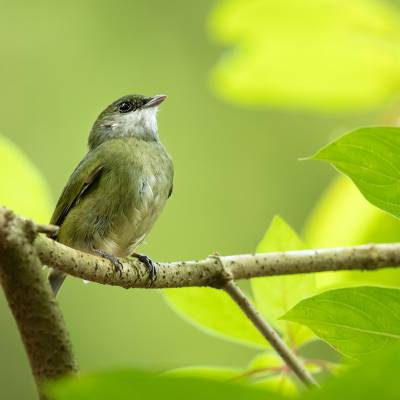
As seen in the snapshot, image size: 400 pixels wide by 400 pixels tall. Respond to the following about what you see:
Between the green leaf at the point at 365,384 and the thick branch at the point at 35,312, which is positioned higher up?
the thick branch at the point at 35,312

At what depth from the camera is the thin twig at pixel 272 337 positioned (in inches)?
73.8

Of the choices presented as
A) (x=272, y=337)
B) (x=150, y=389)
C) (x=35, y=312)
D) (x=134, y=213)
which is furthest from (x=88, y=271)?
(x=134, y=213)

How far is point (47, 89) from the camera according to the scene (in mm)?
9156

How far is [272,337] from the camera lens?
1895 mm

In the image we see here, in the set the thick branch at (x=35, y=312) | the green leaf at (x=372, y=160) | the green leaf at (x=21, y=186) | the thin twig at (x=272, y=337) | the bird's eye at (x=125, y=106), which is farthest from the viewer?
the bird's eye at (x=125, y=106)

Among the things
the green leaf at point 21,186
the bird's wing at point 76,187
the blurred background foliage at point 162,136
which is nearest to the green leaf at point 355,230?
the green leaf at point 21,186

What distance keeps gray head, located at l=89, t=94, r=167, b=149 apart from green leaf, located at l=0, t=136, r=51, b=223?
239 cm

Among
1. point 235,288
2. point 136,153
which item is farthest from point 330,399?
point 136,153

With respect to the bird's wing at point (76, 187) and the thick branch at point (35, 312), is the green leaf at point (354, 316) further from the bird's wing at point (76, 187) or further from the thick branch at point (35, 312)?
the bird's wing at point (76, 187)

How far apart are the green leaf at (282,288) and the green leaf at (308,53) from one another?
0.63m

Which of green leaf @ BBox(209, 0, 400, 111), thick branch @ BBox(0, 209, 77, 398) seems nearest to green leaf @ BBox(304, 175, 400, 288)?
green leaf @ BBox(209, 0, 400, 111)

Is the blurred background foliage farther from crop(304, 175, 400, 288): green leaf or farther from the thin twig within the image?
the thin twig

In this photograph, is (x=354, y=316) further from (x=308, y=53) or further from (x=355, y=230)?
(x=308, y=53)

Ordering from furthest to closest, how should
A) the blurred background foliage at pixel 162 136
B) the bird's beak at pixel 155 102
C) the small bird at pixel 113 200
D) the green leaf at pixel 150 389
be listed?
1. the blurred background foliage at pixel 162 136
2. the bird's beak at pixel 155 102
3. the small bird at pixel 113 200
4. the green leaf at pixel 150 389
